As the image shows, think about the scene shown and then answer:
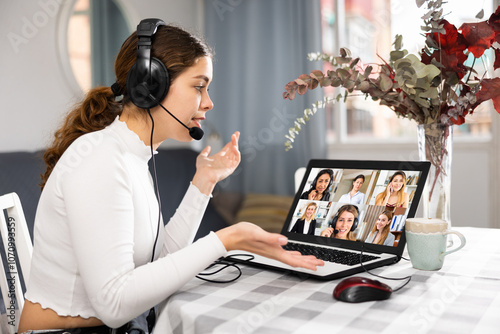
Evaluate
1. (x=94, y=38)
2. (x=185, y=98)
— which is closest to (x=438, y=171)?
(x=185, y=98)

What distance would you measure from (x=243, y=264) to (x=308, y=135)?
2002mm

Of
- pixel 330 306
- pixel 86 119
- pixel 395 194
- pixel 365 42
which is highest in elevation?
pixel 365 42

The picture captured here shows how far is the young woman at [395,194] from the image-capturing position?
1.01m

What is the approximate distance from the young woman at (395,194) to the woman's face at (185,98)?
439 mm

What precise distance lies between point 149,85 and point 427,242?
0.60 meters

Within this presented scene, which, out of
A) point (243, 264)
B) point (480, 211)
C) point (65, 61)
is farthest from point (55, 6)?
point (480, 211)

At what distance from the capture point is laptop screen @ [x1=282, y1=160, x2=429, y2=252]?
1.00 meters

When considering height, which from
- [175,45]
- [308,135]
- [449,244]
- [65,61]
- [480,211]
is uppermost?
[65,61]

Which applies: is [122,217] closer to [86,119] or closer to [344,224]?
[86,119]

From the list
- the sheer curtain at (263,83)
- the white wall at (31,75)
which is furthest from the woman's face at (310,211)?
the sheer curtain at (263,83)

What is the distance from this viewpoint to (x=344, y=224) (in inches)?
41.4

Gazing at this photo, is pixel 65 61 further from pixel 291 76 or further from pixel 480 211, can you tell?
pixel 480 211

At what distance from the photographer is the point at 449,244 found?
3.61ft

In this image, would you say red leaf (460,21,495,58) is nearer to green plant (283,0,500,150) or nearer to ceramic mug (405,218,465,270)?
green plant (283,0,500,150)
